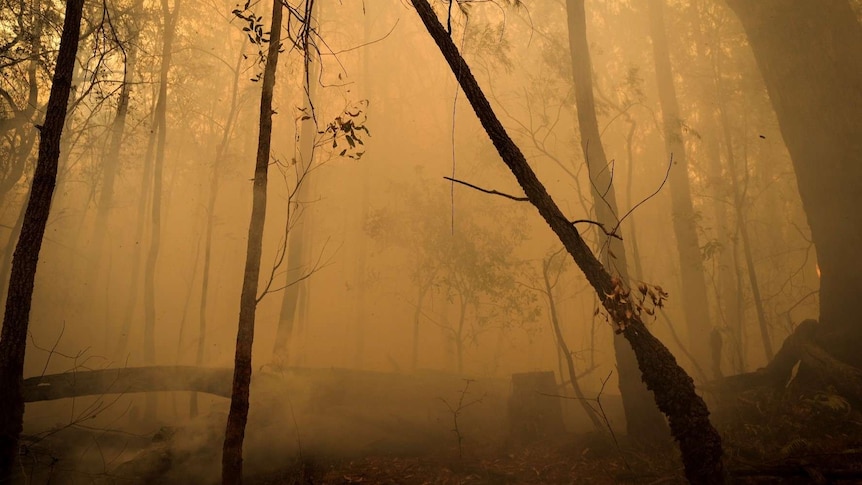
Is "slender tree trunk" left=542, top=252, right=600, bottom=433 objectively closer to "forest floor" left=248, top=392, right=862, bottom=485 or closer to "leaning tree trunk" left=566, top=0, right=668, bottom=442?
"forest floor" left=248, top=392, right=862, bottom=485

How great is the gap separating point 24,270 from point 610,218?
25.2 ft

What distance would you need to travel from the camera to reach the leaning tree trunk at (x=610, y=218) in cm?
676

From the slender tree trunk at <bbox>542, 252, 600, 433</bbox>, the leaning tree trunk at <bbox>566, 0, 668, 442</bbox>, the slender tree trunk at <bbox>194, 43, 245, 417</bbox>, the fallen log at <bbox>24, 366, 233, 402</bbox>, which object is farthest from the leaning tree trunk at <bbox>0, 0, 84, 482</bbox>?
the slender tree trunk at <bbox>194, 43, 245, 417</bbox>

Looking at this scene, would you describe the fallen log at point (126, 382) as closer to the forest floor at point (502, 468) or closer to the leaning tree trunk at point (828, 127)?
the forest floor at point (502, 468)

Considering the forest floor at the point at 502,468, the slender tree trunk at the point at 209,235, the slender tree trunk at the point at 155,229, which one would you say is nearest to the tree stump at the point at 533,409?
the forest floor at the point at 502,468

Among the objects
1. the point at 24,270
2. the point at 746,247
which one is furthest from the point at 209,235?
the point at 746,247

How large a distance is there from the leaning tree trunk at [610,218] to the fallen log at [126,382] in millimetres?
6391

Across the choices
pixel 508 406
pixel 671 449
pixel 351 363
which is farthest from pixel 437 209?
pixel 671 449

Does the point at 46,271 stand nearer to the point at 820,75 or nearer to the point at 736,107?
the point at 820,75

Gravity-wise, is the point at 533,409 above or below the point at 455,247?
below

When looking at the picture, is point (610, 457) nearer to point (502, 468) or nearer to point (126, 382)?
point (502, 468)

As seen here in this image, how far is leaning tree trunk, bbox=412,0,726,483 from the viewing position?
10.3ft

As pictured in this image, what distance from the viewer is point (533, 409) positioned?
855 cm

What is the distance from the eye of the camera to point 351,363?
23.2 m
